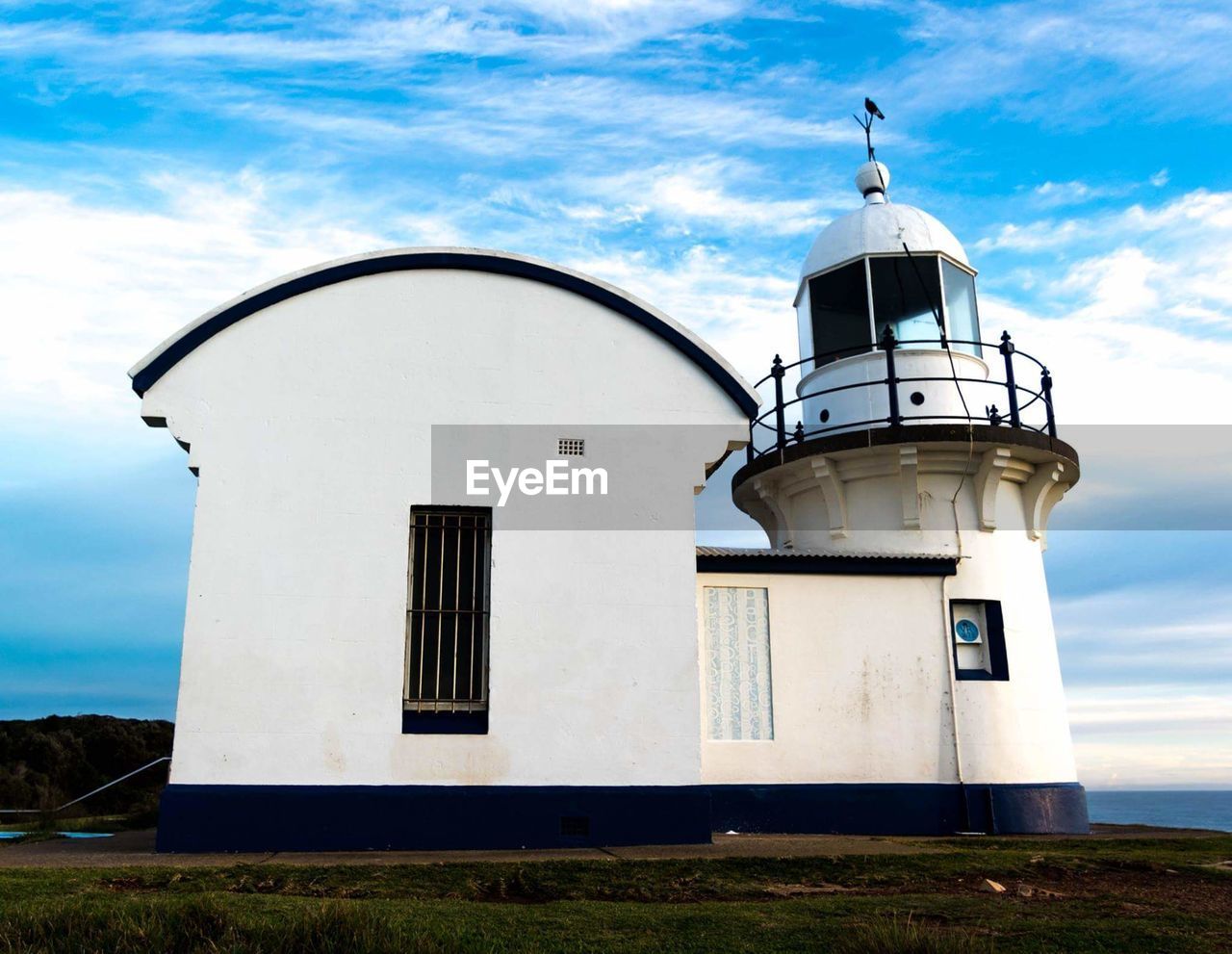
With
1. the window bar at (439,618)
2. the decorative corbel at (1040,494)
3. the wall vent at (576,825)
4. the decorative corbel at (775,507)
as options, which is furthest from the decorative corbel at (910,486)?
the window bar at (439,618)

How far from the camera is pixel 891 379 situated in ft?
44.8

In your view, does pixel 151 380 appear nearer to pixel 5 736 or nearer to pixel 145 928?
pixel 145 928

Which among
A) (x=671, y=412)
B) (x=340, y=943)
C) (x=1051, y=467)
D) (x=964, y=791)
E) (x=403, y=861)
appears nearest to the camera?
(x=340, y=943)

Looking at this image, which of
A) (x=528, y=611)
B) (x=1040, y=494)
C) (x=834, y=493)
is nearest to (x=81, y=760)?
(x=528, y=611)

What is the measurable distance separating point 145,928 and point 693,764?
5.85 m

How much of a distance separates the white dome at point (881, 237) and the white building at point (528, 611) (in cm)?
345

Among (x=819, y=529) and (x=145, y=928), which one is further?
(x=819, y=529)

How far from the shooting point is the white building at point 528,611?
32.4 ft

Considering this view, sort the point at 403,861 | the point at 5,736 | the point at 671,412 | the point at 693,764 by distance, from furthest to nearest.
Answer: the point at 5,736
the point at 671,412
the point at 693,764
the point at 403,861

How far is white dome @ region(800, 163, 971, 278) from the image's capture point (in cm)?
1518

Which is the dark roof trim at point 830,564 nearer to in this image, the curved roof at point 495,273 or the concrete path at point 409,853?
the curved roof at point 495,273

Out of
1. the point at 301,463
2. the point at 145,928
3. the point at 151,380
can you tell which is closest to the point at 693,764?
the point at 301,463

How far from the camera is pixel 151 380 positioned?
34.0 ft

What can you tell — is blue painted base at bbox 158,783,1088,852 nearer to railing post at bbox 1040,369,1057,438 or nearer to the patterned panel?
the patterned panel
